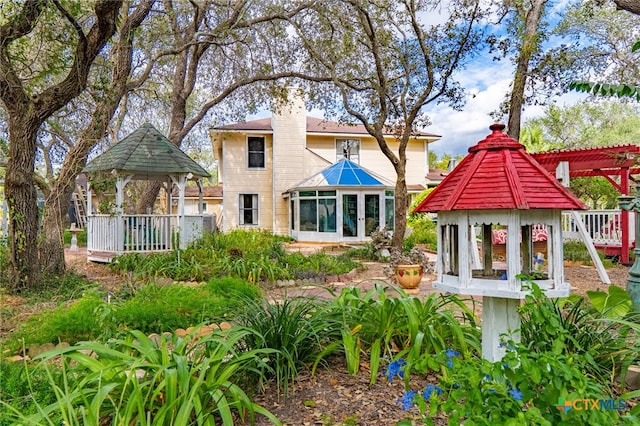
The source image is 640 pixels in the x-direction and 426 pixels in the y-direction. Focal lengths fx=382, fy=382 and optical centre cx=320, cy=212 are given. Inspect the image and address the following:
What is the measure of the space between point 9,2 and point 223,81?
1055 cm

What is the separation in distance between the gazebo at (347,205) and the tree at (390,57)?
4.35 metres

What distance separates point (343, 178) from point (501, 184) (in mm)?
15049

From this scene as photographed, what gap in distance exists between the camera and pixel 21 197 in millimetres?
7246

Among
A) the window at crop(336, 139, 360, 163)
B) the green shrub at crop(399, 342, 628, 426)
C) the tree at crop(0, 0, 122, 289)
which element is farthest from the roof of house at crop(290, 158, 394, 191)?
the green shrub at crop(399, 342, 628, 426)

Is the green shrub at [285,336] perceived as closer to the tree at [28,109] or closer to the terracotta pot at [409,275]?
the terracotta pot at [409,275]

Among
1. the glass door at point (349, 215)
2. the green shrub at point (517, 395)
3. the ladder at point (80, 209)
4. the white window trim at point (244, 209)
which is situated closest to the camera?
the green shrub at point (517, 395)

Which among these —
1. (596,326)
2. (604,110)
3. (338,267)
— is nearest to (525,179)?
(596,326)

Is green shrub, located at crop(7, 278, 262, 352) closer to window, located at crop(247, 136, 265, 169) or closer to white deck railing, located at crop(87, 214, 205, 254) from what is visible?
white deck railing, located at crop(87, 214, 205, 254)

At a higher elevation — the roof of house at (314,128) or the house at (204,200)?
the roof of house at (314,128)

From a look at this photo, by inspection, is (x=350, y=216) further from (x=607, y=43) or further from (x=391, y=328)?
(x=391, y=328)

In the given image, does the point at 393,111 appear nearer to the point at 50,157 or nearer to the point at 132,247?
the point at 132,247

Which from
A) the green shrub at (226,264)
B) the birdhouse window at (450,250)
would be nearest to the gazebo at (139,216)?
the green shrub at (226,264)

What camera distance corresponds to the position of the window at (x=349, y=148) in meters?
20.9

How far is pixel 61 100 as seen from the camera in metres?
7.31
